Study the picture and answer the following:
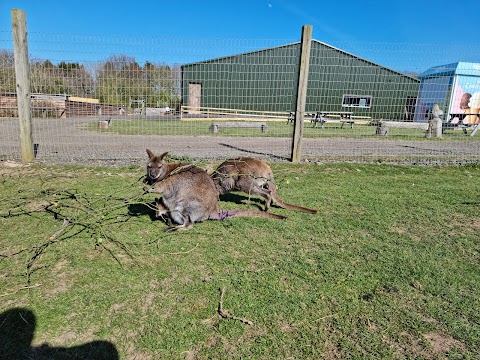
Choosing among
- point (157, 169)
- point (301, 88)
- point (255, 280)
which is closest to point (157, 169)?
point (157, 169)

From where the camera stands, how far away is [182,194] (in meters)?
3.65

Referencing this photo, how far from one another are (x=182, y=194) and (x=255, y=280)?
1.36m

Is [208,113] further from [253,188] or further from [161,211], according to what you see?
[161,211]

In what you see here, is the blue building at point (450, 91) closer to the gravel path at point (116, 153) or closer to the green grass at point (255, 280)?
the gravel path at point (116, 153)

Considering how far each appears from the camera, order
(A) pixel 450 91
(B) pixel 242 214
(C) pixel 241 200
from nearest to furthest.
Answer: (B) pixel 242 214 → (C) pixel 241 200 → (A) pixel 450 91

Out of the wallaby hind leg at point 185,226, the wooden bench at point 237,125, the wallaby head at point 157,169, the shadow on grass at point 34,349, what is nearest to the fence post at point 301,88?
the wallaby head at point 157,169

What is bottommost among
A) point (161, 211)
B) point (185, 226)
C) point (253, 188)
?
point (185, 226)

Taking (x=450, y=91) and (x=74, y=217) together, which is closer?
(x=74, y=217)

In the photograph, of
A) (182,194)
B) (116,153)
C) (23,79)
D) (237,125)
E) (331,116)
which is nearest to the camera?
(182,194)

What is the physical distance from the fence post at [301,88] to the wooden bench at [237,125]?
7399mm

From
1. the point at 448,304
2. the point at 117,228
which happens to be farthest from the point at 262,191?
the point at 448,304

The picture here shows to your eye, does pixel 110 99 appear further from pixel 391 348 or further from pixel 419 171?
pixel 391 348

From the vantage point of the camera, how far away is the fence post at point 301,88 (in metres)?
7.03

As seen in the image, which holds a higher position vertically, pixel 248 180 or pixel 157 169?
pixel 157 169
